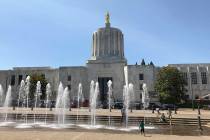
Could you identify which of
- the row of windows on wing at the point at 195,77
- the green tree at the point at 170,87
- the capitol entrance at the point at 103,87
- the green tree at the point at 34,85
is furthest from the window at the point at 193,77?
the green tree at the point at 34,85

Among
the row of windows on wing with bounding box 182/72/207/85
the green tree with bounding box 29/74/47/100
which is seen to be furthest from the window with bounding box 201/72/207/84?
the green tree with bounding box 29/74/47/100

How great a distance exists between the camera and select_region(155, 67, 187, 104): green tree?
55.1 m

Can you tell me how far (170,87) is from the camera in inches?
2181

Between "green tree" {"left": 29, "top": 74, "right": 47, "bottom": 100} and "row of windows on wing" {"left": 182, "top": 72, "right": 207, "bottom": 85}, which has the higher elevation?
"row of windows on wing" {"left": 182, "top": 72, "right": 207, "bottom": 85}

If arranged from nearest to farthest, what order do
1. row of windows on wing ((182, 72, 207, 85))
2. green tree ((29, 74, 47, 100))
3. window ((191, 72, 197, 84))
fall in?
green tree ((29, 74, 47, 100))
row of windows on wing ((182, 72, 207, 85))
window ((191, 72, 197, 84))

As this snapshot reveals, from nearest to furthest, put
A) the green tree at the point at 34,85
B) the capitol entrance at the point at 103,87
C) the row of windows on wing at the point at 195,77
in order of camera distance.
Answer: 1. the green tree at the point at 34,85
2. the row of windows on wing at the point at 195,77
3. the capitol entrance at the point at 103,87

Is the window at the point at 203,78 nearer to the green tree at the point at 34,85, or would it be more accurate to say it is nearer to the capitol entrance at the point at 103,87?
the capitol entrance at the point at 103,87

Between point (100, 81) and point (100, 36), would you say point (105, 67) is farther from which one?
point (100, 36)

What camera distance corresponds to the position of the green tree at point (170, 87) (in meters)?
55.1

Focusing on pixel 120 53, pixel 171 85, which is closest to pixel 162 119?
pixel 171 85

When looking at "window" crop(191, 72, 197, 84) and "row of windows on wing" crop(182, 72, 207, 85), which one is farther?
"window" crop(191, 72, 197, 84)

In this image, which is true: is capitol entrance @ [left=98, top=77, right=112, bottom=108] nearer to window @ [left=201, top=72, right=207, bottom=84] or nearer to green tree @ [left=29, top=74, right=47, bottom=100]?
green tree @ [left=29, top=74, right=47, bottom=100]

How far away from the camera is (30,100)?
63031mm

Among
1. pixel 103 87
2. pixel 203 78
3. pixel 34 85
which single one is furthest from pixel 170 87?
pixel 34 85
